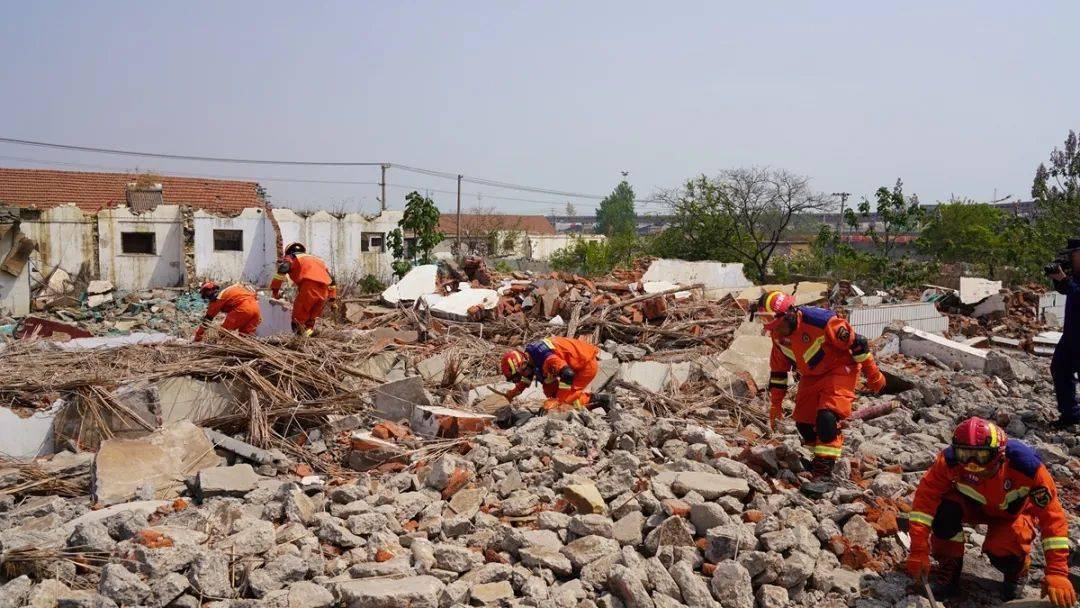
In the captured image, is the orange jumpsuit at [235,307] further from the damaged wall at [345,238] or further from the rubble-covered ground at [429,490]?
the damaged wall at [345,238]

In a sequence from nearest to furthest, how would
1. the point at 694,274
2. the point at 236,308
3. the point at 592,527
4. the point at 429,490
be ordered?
the point at 592,527
the point at 429,490
the point at 236,308
the point at 694,274

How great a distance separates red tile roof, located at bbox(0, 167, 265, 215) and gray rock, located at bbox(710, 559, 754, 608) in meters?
23.5

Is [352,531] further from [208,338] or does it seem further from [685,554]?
[208,338]

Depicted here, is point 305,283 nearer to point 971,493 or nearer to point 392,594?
point 392,594

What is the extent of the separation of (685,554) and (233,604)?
2.25 metres

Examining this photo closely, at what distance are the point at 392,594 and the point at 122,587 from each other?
3.91ft

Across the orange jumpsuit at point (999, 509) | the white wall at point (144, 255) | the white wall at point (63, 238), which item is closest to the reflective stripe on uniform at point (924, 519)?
the orange jumpsuit at point (999, 509)

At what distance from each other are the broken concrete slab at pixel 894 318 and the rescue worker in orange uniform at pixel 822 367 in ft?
18.5

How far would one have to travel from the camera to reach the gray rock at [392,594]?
367 centimetres

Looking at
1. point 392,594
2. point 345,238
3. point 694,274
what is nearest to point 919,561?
point 392,594

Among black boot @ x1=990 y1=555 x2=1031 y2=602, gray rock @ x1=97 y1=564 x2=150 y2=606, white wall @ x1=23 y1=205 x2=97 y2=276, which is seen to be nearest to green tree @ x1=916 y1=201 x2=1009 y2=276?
black boot @ x1=990 y1=555 x2=1031 y2=602

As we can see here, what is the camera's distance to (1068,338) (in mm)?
7262

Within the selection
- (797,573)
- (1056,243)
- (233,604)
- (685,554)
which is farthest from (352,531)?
(1056,243)

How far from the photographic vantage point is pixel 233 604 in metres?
3.68
